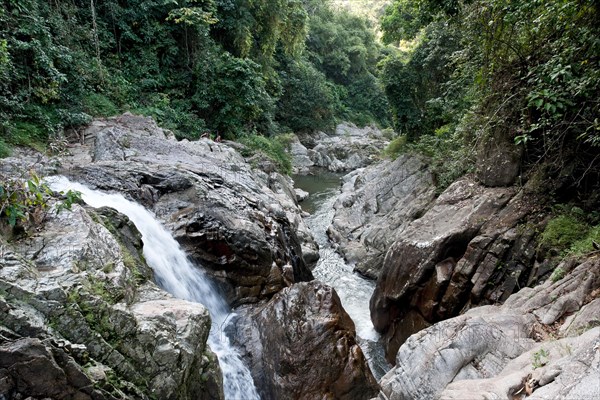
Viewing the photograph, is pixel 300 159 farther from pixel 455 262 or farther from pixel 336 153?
pixel 455 262

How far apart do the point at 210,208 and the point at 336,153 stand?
22.6 m

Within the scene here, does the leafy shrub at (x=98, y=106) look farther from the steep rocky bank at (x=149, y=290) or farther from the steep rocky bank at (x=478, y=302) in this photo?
the steep rocky bank at (x=478, y=302)

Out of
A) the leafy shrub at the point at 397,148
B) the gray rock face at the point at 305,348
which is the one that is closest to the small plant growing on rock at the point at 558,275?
the gray rock face at the point at 305,348

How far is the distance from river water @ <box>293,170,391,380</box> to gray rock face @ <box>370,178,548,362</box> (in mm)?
315

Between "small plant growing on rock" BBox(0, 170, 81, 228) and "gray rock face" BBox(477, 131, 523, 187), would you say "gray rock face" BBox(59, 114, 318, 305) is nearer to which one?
"small plant growing on rock" BBox(0, 170, 81, 228)

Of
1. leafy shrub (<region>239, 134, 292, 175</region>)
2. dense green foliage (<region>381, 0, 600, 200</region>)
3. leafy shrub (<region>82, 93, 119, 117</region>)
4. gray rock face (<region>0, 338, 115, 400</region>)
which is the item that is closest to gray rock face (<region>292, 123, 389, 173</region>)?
leafy shrub (<region>239, 134, 292, 175</region>)

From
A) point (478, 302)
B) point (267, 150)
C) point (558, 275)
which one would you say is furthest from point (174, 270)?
point (267, 150)

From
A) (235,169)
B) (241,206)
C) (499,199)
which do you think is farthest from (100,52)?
(499,199)

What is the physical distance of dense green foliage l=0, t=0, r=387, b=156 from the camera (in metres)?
11.8

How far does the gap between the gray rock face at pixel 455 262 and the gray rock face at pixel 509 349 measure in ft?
4.17

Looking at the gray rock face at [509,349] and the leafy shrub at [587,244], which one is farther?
the leafy shrub at [587,244]

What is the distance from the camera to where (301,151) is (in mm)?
29141

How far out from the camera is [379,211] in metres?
14.5

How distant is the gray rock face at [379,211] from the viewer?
11.9 metres
